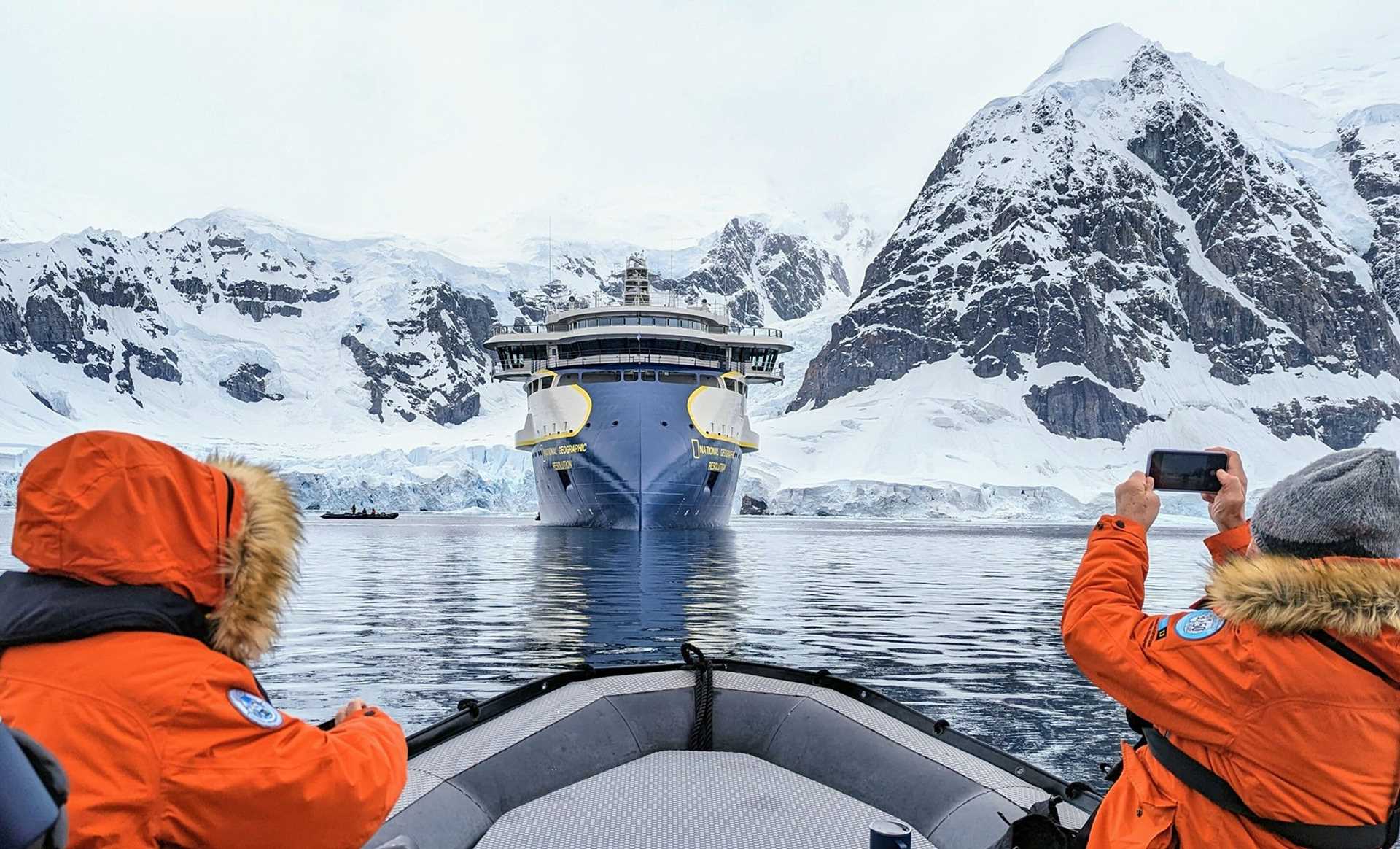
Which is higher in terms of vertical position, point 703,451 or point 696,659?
point 703,451

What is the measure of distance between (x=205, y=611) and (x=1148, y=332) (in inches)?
5581

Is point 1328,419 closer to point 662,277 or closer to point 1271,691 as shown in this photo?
point 662,277

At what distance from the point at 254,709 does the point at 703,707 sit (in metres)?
3.08

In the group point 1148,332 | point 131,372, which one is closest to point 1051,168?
point 1148,332

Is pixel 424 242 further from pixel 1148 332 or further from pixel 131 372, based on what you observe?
pixel 1148 332

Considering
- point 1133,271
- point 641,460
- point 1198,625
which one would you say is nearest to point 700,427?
point 641,460

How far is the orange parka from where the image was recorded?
1.79m

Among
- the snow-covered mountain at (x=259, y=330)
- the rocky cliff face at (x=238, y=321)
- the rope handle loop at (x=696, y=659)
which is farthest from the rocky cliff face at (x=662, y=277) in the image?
the rope handle loop at (x=696, y=659)

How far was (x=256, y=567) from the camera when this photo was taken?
1.76 meters

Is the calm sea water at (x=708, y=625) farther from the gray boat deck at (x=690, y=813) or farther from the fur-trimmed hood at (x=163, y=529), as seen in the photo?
the fur-trimmed hood at (x=163, y=529)

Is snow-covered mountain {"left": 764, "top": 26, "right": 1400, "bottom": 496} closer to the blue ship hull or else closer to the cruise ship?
the cruise ship

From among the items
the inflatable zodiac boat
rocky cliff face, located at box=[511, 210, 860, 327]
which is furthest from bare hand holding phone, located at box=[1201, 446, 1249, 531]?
rocky cliff face, located at box=[511, 210, 860, 327]

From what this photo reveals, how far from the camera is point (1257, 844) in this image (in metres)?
1.91

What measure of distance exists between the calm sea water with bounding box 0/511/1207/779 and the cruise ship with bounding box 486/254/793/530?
274 inches
